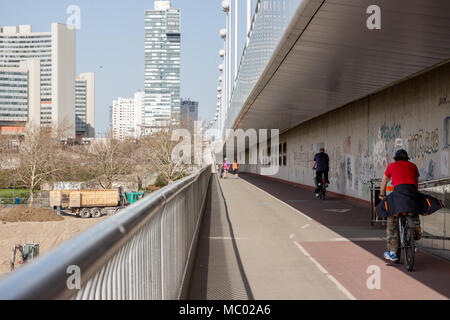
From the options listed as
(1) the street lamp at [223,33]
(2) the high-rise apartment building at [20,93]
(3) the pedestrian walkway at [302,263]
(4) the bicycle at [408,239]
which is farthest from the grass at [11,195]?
(2) the high-rise apartment building at [20,93]

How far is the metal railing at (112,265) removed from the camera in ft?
3.82

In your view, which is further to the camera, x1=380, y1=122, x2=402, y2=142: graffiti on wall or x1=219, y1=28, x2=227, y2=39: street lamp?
x1=219, y1=28, x2=227, y2=39: street lamp

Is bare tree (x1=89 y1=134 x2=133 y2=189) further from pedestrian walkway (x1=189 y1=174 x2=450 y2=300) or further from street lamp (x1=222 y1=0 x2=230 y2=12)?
pedestrian walkway (x1=189 y1=174 x2=450 y2=300)

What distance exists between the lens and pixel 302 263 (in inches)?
301

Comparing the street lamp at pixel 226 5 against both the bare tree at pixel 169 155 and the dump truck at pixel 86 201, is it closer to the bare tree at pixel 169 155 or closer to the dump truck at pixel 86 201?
the bare tree at pixel 169 155

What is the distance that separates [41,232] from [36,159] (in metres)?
9.02

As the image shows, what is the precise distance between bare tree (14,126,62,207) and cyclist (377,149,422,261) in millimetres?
57026

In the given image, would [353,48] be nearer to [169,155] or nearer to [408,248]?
[408,248]

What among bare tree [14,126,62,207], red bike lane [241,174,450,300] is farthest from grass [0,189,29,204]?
red bike lane [241,174,450,300]

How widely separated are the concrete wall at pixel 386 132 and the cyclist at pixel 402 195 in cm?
514

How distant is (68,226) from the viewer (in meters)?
64.2

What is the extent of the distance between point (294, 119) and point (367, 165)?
10.5m

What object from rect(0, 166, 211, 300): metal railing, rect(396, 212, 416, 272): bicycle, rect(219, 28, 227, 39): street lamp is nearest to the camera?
rect(0, 166, 211, 300): metal railing

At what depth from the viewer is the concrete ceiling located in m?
7.37
